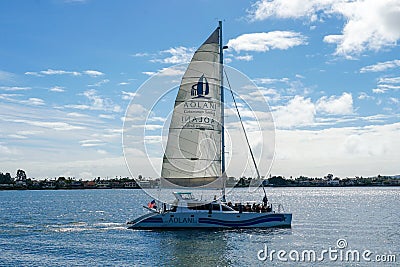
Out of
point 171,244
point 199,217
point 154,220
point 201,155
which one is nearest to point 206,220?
point 199,217

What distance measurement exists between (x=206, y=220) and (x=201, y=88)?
12.7m

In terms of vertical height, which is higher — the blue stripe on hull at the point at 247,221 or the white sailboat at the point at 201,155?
the white sailboat at the point at 201,155

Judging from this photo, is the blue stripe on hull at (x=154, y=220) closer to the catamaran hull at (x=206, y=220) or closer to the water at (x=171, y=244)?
the catamaran hull at (x=206, y=220)

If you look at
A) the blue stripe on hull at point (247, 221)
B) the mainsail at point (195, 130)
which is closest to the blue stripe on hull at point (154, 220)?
the blue stripe on hull at point (247, 221)

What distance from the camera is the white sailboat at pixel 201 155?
5094 cm

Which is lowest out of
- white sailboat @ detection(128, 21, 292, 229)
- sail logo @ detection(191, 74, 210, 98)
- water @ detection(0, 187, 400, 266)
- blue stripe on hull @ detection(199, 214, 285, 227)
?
water @ detection(0, 187, 400, 266)

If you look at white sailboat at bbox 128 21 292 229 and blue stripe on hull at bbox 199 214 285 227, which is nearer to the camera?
blue stripe on hull at bbox 199 214 285 227

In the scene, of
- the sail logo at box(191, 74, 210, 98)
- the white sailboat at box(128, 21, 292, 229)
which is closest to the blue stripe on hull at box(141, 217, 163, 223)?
the white sailboat at box(128, 21, 292, 229)

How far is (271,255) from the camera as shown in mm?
40438

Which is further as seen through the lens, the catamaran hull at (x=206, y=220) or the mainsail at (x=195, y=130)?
the mainsail at (x=195, y=130)

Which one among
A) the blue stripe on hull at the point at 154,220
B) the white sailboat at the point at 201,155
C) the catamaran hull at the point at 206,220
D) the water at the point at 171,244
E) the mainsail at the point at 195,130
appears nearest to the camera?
the water at the point at 171,244

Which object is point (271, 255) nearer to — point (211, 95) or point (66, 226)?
point (211, 95)

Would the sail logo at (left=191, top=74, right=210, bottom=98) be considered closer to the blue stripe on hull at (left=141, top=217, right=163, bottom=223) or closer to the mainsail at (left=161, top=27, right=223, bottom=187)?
the mainsail at (left=161, top=27, right=223, bottom=187)

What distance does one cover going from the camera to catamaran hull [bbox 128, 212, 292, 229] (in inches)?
1981
